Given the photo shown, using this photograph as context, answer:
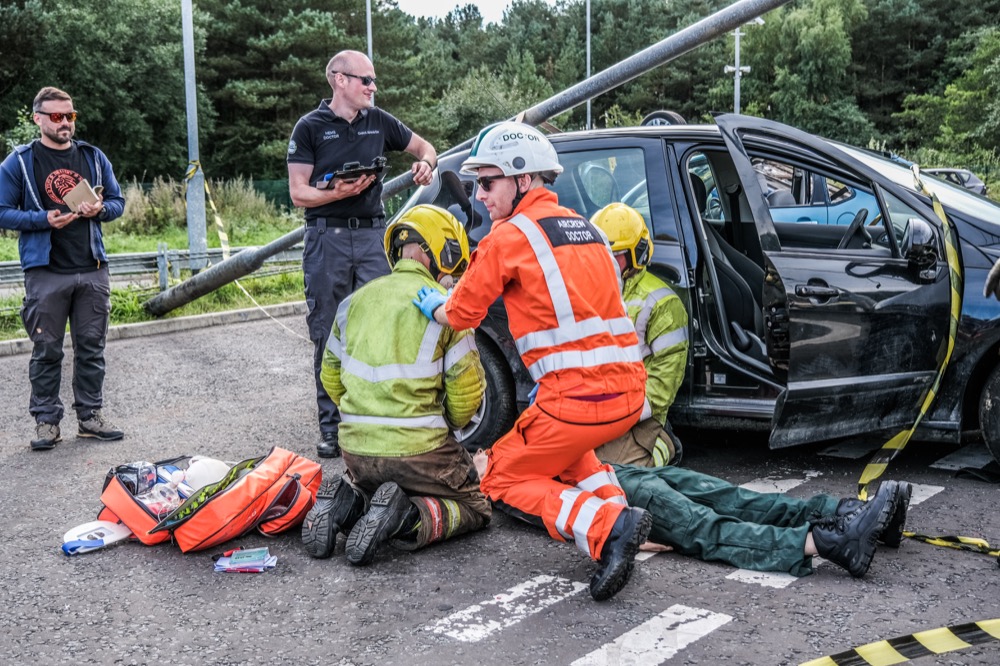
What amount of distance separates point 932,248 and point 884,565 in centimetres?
160

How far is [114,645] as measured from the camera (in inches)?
144

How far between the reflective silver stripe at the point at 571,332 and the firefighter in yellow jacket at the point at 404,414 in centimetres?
52

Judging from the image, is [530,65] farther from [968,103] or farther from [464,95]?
[968,103]

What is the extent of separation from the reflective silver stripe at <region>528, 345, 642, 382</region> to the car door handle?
1.26 meters

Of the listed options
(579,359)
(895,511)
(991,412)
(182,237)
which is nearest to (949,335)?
(991,412)

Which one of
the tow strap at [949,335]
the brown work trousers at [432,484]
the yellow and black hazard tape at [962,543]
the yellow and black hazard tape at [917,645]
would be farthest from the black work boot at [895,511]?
the brown work trousers at [432,484]

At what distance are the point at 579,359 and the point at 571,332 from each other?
11 centimetres

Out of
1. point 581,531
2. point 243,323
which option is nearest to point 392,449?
point 581,531

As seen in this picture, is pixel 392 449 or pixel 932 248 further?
pixel 932 248

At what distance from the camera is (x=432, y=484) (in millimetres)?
4543

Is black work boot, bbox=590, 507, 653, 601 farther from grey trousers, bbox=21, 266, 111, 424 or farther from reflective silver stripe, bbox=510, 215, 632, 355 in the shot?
grey trousers, bbox=21, 266, 111, 424

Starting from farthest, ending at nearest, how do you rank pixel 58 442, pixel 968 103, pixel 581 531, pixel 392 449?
1. pixel 968 103
2. pixel 58 442
3. pixel 392 449
4. pixel 581 531

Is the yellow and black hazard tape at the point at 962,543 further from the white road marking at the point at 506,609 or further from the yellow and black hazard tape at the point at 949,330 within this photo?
the white road marking at the point at 506,609

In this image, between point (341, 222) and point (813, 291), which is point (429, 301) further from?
point (341, 222)
